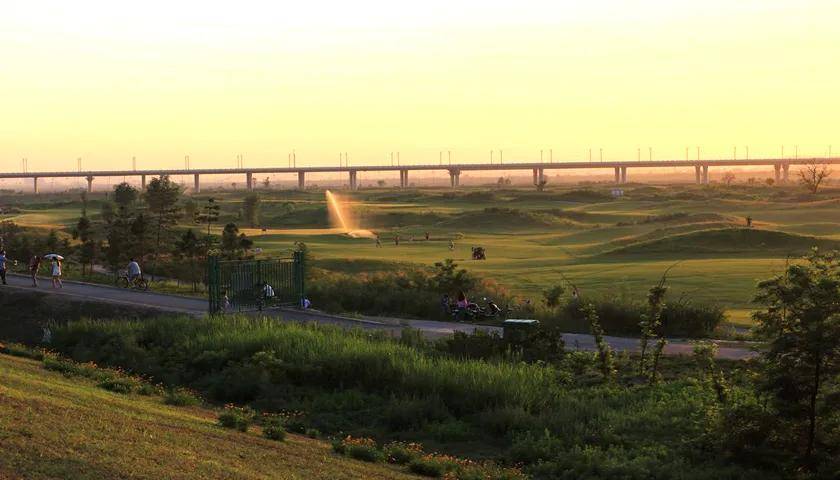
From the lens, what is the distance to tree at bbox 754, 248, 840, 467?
11.2 metres

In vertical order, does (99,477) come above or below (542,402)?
above

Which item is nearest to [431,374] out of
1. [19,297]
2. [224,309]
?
[224,309]

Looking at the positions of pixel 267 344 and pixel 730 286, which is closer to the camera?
pixel 267 344

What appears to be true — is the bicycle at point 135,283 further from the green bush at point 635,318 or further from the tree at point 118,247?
the green bush at point 635,318

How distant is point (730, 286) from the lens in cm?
3369

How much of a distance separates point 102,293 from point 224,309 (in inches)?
311

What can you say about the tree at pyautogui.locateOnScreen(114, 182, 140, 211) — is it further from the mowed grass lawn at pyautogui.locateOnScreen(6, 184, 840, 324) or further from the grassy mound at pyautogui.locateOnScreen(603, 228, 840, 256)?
the grassy mound at pyautogui.locateOnScreen(603, 228, 840, 256)

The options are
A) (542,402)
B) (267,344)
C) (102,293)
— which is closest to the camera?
(542,402)

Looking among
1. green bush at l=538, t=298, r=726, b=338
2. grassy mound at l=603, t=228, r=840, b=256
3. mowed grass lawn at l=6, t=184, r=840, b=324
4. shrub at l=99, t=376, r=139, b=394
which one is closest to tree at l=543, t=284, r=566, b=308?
green bush at l=538, t=298, r=726, b=338

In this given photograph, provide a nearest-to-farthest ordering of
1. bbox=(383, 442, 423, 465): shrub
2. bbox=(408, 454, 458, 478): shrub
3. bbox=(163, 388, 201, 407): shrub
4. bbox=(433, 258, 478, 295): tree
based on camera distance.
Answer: bbox=(408, 454, 458, 478): shrub
bbox=(383, 442, 423, 465): shrub
bbox=(163, 388, 201, 407): shrub
bbox=(433, 258, 478, 295): tree

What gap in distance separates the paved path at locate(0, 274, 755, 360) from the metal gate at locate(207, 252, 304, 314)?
0.57 meters

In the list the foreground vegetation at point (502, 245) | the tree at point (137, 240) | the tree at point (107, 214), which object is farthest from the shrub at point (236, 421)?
the tree at point (107, 214)

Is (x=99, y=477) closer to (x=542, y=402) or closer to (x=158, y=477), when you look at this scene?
(x=158, y=477)

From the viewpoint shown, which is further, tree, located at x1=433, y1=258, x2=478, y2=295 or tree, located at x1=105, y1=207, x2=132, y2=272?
tree, located at x1=105, y1=207, x2=132, y2=272
